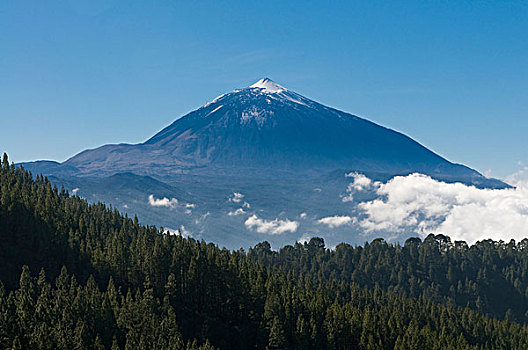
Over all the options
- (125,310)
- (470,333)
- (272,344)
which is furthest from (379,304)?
(125,310)

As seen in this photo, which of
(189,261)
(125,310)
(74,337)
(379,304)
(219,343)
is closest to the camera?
(74,337)

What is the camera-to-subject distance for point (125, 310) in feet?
349

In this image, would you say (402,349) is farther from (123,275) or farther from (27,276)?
(27,276)

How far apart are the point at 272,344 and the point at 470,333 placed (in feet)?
248

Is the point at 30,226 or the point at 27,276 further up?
the point at 30,226

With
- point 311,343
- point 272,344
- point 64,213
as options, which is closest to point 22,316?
point 272,344

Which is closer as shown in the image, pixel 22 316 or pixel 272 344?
pixel 22 316

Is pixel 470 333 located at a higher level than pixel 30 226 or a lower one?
lower

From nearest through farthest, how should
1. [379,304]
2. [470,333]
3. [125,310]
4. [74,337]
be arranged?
1. [74,337]
2. [125,310]
3. [470,333]
4. [379,304]

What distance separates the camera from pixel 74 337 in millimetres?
93938

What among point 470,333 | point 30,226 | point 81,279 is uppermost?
point 30,226

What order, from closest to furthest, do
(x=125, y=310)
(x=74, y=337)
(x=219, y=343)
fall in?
(x=74, y=337) → (x=125, y=310) → (x=219, y=343)

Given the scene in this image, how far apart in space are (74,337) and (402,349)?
71570 mm

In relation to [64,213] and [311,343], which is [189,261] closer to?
[311,343]
